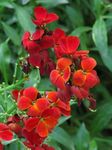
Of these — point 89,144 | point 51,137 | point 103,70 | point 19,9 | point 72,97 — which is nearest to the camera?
point 72,97

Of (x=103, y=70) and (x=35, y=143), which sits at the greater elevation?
(x=35, y=143)

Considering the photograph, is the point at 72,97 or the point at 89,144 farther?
the point at 89,144

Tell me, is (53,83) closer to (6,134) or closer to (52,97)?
(52,97)

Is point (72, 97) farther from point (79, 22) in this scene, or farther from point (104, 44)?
point (79, 22)

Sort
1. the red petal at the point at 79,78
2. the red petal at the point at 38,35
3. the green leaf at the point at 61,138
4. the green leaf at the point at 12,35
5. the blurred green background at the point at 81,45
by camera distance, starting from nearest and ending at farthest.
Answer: the red petal at the point at 79,78, the red petal at the point at 38,35, the green leaf at the point at 61,138, the blurred green background at the point at 81,45, the green leaf at the point at 12,35

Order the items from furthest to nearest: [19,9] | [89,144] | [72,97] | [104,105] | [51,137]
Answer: [104,105] < [19,9] < [89,144] < [51,137] < [72,97]

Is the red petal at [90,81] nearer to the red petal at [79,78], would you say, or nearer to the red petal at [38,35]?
the red petal at [79,78]

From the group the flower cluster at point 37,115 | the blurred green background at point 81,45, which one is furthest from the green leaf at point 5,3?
the flower cluster at point 37,115

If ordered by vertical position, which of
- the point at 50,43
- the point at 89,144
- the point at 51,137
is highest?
the point at 50,43

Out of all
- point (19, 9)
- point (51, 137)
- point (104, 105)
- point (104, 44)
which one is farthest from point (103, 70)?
point (51, 137)
